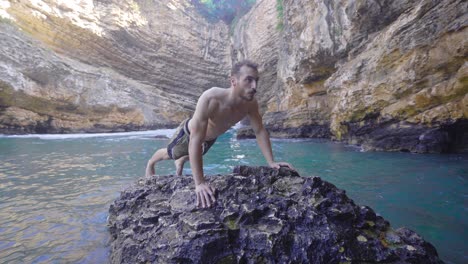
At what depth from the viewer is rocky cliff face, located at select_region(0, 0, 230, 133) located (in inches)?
581

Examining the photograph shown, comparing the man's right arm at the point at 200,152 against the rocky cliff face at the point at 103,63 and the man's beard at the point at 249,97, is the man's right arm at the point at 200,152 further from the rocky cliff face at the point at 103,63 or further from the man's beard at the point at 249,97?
the rocky cliff face at the point at 103,63

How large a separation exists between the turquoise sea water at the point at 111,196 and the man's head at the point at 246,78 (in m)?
1.56

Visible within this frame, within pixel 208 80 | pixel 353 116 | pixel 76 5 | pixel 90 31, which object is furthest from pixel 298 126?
pixel 76 5

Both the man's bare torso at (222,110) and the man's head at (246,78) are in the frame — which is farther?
the man's bare torso at (222,110)

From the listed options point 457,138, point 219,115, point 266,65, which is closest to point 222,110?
point 219,115

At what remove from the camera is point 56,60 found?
52.9ft

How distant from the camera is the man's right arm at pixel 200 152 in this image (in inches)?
67.3

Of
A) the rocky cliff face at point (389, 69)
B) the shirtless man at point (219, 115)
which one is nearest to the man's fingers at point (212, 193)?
the shirtless man at point (219, 115)

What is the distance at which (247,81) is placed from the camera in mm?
2018

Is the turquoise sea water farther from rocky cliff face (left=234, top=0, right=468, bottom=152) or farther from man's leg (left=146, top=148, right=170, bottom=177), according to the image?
rocky cliff face (left=234, top=0, right=468, bottom=152)

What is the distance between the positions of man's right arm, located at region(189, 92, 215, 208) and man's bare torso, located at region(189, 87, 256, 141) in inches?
2.5

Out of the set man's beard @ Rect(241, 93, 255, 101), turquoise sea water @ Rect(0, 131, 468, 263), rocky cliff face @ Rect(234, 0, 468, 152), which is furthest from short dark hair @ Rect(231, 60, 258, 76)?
rocky cliff face @ Rect(234, 0, 468, 152)

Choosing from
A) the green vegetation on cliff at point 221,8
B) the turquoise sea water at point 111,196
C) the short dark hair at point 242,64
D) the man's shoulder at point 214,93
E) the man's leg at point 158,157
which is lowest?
the turquoise sea water at point 111,196

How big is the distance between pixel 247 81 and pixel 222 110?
16.8 inches
